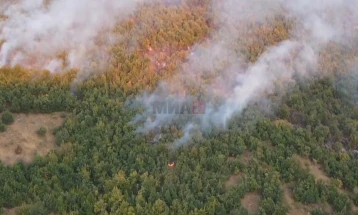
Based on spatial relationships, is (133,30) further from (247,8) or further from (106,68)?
(247,8)

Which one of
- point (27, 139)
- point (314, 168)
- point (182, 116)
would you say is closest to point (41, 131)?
point (27, 139)

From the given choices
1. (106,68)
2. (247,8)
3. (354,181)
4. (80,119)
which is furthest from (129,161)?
(247,8)

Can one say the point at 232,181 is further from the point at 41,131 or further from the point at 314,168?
the point at 41,131

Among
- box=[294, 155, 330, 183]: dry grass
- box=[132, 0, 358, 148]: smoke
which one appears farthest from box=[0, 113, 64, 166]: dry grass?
box=[294, 155, 330, 183]: dry grass

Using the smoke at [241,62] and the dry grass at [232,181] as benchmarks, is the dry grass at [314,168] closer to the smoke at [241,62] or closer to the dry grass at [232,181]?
the dry grass at [232,181]

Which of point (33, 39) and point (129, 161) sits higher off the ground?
point (33, 39)
